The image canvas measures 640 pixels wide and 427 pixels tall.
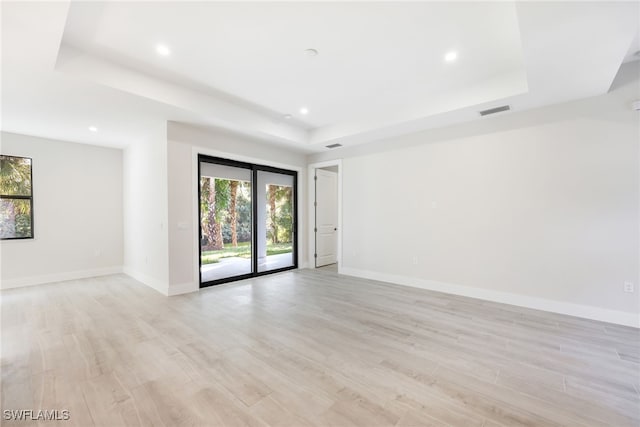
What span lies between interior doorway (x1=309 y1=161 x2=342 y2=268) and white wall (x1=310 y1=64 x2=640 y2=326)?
1.71 meters

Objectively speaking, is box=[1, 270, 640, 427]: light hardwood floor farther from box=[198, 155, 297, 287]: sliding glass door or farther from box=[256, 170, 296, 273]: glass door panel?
box=[256, 170, 296, 273]: glass door panel

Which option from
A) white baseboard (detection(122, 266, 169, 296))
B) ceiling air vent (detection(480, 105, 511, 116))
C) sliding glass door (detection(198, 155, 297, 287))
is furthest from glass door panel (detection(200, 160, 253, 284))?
ceiling air vent (detection(480, 105, 511, 116))

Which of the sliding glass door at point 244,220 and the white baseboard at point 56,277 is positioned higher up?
the sliding glass door at point 244,220

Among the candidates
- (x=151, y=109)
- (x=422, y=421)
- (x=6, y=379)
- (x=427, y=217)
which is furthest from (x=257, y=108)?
(x=422, y=421)

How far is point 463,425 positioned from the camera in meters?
1.65

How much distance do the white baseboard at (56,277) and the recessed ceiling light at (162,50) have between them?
4.98 metres

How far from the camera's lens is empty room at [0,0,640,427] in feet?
6.57

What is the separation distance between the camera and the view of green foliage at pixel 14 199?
4700mm

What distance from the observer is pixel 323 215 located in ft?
22.4

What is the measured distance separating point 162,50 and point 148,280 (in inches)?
152

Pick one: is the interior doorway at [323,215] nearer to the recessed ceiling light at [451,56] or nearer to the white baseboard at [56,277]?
the recessed ceiling light at [451,56]

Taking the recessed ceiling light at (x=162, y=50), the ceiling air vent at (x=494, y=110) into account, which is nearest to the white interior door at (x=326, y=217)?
the ceiling air vent at (x=494, y=110)

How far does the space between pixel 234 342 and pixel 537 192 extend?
425 cm

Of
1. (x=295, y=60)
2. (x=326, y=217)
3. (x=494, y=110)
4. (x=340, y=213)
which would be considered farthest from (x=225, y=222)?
(x=494, y=110)
